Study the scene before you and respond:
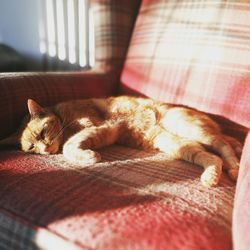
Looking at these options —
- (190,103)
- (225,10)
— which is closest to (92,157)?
(190,103)

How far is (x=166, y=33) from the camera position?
54.8 inches

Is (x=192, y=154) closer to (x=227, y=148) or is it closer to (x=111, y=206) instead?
(x=227, y=148)

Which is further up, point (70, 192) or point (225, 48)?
point (225, 48)

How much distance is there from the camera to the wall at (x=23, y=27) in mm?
2201

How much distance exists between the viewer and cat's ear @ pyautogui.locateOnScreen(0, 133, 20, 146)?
111 cm

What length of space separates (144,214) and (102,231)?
11 cm

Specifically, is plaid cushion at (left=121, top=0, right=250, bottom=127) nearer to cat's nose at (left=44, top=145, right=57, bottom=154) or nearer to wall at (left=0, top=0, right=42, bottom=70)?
cat's nose at (left=44, top=145, right=57, bottom=154)

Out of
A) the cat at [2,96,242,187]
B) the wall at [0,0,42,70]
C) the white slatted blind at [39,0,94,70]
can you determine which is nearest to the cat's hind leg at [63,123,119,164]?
the cat at [2,96,242,187]

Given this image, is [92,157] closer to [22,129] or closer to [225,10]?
[22,129]

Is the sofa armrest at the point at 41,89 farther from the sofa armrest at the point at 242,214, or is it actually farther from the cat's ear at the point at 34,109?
the sofa armrest at the point at 242,214

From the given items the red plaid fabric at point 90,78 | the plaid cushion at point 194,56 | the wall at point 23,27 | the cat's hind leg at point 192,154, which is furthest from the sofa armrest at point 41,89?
the wall at point 23,27

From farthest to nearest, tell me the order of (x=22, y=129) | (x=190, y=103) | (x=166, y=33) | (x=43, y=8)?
(x=43, y=8) → (x=166, y=33) → (x=190, y=103) → (x=22, y=129)

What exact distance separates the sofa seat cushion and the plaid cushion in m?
0.36

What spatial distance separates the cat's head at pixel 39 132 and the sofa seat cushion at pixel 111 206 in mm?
143
